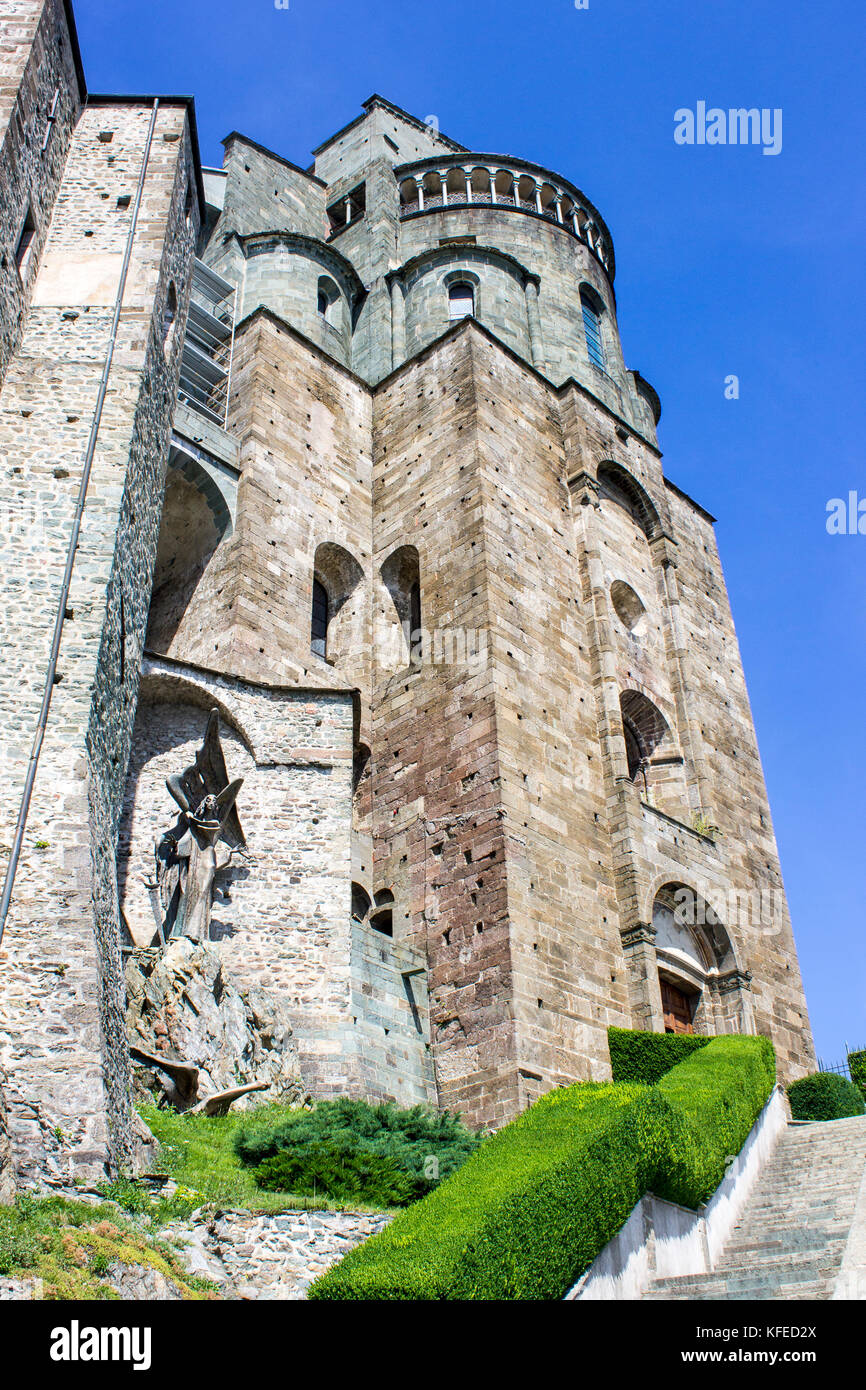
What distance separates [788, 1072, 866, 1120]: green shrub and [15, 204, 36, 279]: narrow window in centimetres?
1557

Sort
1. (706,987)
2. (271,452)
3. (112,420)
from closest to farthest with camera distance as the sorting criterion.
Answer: (112,420) < (706,987) < (271,452)

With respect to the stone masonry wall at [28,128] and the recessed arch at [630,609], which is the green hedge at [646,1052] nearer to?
the recessed arch at [630,609]

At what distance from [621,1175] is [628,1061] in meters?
6.82

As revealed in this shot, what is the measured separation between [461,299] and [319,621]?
8803 millimetres

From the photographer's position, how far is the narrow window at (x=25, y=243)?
15.6 metres

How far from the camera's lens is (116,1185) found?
910 centimetres

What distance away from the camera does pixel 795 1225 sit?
1070cm

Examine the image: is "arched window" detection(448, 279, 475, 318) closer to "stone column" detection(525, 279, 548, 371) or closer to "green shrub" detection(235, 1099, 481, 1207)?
"stone column" detection(525, 279, 548, 371)

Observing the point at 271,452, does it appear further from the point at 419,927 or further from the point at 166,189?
the point at 419,927

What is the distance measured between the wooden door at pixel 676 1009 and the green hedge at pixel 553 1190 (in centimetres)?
636

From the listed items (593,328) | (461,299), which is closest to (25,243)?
(461,299)

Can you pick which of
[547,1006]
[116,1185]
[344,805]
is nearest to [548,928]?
[547,1006]

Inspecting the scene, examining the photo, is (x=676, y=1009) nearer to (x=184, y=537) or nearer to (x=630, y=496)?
(x=630, y=496)

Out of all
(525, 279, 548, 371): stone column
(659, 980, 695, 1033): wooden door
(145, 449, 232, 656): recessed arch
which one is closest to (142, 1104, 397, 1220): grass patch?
(659, 980, 695, 1033): wooden door
